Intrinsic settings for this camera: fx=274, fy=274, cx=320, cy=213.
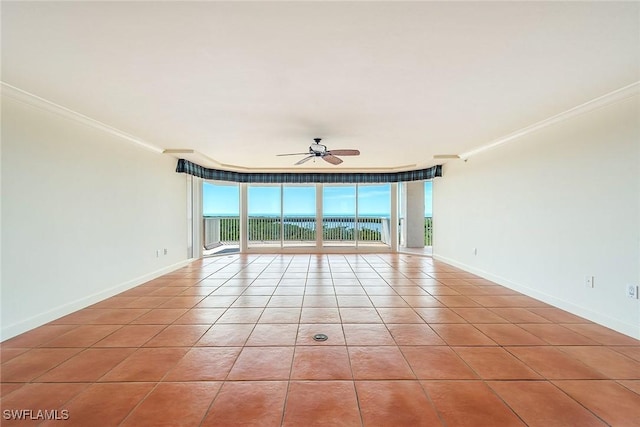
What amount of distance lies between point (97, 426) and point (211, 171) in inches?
231

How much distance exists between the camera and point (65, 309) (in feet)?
10.2

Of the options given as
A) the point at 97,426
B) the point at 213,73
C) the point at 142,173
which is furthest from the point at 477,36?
the point at 142,173

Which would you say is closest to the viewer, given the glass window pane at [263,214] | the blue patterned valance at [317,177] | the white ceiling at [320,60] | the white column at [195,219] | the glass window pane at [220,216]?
the white ceiling at [320,60]

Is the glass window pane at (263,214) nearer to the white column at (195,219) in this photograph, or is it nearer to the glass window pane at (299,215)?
the glass window pane at (299,215)

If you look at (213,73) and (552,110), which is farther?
(552,110)

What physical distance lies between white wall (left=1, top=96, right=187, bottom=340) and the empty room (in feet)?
0.07

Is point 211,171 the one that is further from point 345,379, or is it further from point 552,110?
point 552,110

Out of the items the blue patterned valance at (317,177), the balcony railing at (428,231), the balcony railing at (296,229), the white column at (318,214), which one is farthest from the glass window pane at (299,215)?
the balcony railing at (428,231)

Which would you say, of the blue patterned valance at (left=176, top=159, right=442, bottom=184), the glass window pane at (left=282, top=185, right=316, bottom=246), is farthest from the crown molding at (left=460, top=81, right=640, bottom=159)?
the glass window pane at (left=282, top=185, right=316, bottom=246)

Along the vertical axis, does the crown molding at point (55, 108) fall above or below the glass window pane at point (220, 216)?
above

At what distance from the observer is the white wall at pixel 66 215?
2602 mm

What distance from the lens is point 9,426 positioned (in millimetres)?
1544
